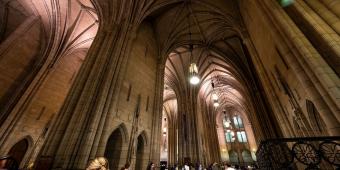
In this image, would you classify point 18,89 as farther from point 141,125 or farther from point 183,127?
point 183,127

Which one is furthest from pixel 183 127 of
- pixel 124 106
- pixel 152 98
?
pixel 124 106

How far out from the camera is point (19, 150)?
35.8 feet

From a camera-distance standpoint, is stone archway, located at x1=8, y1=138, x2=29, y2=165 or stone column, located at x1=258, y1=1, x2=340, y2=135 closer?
stone column, located at x1=258, y1=1, x2=340, y2=135

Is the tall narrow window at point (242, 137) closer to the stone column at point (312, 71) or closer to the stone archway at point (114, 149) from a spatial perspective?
the stone archway at point (114, 149)

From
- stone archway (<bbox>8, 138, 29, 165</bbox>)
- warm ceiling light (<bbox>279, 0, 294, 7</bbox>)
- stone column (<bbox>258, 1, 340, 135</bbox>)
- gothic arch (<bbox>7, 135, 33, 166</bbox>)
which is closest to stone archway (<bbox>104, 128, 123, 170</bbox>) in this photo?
stone column (<bbox>258, 1, 340, 135</bbox>)

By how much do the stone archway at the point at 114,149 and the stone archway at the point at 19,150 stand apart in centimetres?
842

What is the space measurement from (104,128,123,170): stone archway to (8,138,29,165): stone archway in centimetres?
842

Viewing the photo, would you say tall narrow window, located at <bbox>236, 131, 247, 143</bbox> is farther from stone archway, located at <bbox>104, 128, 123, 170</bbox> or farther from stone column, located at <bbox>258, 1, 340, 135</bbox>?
stone column, located at <bbox>258, 1, 340, 135</bbox>

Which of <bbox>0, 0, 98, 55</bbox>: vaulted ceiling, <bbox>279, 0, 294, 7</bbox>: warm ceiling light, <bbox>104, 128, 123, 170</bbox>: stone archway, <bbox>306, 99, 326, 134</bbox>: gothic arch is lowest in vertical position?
<bbox>104, 128, 123, 170</bbox>: stone archway

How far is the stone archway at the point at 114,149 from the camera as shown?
711 centimetres

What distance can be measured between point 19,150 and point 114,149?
915 centimetres

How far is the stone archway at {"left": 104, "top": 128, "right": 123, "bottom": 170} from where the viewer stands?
711 cm

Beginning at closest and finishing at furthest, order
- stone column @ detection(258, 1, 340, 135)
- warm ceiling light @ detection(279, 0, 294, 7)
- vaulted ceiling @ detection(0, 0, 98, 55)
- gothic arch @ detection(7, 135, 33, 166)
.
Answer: stone column @ detection(258, 1, 340, 135) → warm ceiling light @ detection(279, 0, 294, 7) → gothic arch @ detection(7, 135, 33, 166) → vaulted ceiling @ detection(0, 0, 98, 55)

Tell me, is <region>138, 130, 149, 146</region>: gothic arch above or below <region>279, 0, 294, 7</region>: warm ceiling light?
below
